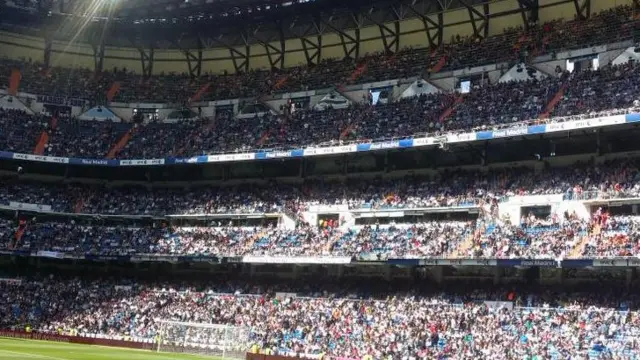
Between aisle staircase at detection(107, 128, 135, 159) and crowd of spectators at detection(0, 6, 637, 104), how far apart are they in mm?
4919

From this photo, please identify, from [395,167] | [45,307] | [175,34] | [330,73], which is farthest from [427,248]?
[175,34]

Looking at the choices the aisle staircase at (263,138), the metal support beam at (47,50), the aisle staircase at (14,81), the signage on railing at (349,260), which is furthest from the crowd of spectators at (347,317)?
the metal support beam at (47,50)

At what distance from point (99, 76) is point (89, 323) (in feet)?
91.6

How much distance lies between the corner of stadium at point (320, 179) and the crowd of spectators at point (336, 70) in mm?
230

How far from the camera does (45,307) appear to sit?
59.6m

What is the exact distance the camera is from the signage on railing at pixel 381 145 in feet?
148

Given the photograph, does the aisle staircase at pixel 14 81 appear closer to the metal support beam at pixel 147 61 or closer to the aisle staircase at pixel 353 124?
the metal support beam at pixel 147 61

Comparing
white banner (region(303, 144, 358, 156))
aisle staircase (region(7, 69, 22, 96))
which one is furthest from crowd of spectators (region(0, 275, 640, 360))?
aisle staircase (region(7, 69, 22, 96))

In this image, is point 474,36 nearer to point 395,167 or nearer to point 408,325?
point 395,167

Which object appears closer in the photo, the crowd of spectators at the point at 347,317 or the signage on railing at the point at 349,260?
the crowd of spectators at the point at 347,317

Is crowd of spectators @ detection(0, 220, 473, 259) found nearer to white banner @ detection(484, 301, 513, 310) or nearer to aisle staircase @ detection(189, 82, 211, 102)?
white banner @ detection(484, 301, 513, 310)

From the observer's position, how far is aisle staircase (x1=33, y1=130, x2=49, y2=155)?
219 feet

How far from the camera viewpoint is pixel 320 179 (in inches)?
2425

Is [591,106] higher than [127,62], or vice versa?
[127,62]
